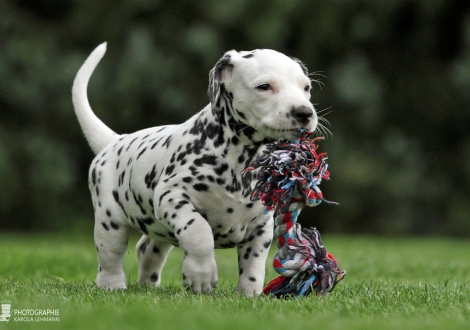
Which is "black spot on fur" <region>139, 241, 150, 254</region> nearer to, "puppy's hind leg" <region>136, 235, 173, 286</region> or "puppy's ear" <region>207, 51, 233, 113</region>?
"puppy's hind leg" <region>136, 235, 173, 286</region>

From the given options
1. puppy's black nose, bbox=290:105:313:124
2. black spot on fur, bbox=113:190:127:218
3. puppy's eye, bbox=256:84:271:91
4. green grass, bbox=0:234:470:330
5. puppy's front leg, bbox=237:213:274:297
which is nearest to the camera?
green grass, bbox=0:234:470:330

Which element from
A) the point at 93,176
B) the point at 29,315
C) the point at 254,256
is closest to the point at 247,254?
the point at 254,256

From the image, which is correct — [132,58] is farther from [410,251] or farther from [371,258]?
[371,258]

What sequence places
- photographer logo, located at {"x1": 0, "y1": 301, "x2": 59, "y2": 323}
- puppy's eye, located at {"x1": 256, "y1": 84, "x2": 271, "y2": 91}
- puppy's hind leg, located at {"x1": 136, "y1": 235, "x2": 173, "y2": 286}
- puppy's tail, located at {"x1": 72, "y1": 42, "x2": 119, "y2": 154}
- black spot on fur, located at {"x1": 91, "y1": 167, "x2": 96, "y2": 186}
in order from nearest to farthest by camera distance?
photographer logo, located at {"x1": 0, "y1": 301, "x2": 59, "y2": 323} → puppy's eye, located at {"x1": 256, "y1": 84, "x2": 271, "y2": 91} → black spot on fur, located at {"x1": 91, "y1": 167, "x2": 96, "y2": 186} → puppy's hind leg, located at {"x1": 136, "y1": 235, "x2": 173, "y2": 286} → puppy's tail, located at {"x1": 72, "y1": 42, "x2": 119, "y2": 154}

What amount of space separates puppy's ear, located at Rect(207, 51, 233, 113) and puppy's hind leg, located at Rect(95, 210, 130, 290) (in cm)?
117

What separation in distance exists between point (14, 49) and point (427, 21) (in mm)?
8301

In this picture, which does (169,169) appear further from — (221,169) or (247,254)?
(247,254)

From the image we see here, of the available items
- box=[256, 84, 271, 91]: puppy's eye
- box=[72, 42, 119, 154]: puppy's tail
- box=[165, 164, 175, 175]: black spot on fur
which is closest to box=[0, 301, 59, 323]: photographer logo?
box=[165, 164, 175, 175]: black spot on fur

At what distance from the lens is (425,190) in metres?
16.2

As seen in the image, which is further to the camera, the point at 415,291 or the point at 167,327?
the point at 415,291

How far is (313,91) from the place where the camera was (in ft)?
48.5

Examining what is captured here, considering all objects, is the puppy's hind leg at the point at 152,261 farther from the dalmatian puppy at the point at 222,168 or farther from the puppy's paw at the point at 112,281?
the dalmatian puppy at the point at 222,168

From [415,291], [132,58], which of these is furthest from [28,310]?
[132,58]

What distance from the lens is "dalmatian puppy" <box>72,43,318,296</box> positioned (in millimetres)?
4516
